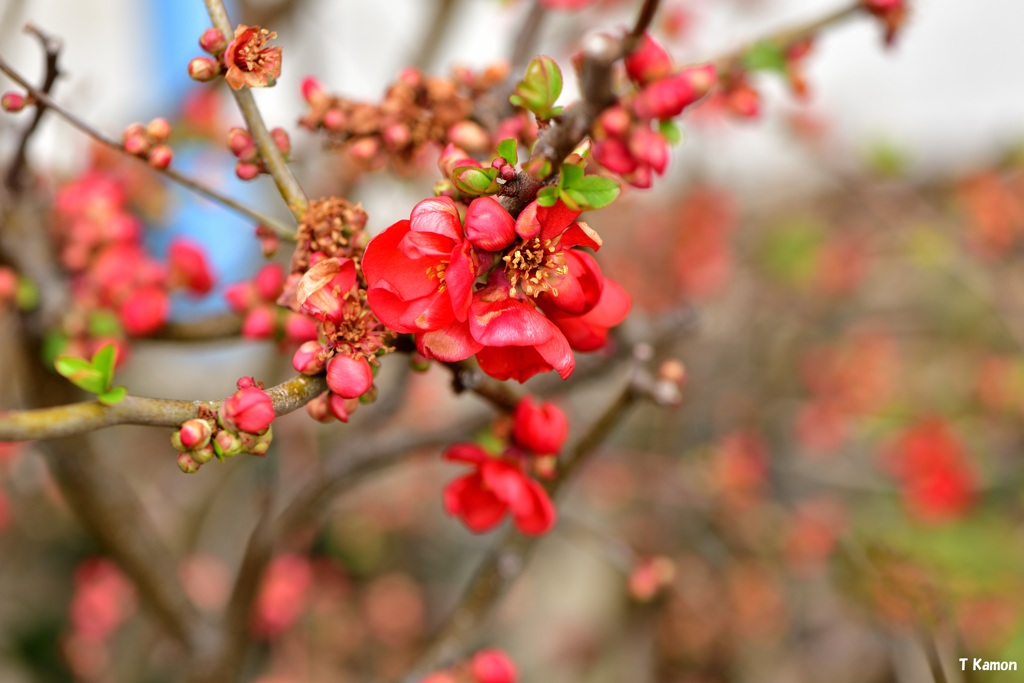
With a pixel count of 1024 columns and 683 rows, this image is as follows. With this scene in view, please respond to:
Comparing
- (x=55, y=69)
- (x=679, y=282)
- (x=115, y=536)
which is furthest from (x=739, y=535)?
(x=55, y=69)

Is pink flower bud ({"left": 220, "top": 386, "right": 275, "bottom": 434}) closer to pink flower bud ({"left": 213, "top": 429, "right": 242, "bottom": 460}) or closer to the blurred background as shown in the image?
pink flower bud ({"left": 213, "top": 429, "right": 242, "bottom": 460})

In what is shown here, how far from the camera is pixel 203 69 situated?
1.65 ft

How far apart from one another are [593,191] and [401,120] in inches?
11.1

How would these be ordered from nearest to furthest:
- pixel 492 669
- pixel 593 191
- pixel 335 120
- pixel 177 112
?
pixel 593 191 → pixel 335 120 → pixel 492 669 → pixel 177 112

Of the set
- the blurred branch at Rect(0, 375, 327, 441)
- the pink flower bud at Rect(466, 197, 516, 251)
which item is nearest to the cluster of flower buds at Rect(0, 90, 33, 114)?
the blurred branch at Rect(0, 375, 327, 441)

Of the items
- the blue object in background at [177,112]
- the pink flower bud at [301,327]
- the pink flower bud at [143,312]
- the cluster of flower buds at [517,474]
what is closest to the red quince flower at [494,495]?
the cluster of flower buds at [517,474]

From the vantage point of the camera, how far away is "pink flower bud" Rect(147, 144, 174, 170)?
1.84 feet

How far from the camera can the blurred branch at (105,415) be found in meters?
0.41

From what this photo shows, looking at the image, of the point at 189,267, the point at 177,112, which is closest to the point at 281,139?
the point at 189,267

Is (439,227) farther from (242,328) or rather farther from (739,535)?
(739,535)

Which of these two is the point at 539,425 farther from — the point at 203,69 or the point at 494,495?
the point at 203,69

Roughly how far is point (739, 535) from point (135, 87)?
8.15 feet

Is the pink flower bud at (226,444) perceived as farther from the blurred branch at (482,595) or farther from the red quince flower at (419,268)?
the blurred branch at (482,595)

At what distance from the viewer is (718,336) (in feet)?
7.73
